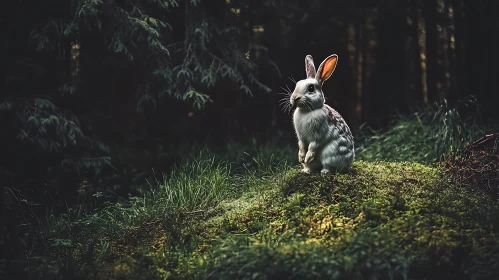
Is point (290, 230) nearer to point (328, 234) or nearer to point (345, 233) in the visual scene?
point (328, 234)

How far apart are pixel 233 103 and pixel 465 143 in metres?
4.60

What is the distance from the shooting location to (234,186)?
5.93m

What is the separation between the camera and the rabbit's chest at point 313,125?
4910 mm

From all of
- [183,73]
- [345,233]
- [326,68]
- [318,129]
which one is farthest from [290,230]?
[183,73]

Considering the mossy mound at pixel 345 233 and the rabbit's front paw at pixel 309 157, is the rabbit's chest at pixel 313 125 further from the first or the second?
the mossy mound at pixel 345 233

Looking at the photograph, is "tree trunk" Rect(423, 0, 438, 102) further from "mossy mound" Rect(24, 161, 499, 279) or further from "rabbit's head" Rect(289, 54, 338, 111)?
"rabbit's head" Rect(289, 54, 338, 111)

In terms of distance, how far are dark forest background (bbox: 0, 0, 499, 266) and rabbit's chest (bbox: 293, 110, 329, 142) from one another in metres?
2.12

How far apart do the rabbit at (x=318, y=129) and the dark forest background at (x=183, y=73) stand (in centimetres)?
211

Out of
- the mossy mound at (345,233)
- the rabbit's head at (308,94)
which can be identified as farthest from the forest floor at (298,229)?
the rabbit's head at (308,94)

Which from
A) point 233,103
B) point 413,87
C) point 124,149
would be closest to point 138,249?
point 124,149

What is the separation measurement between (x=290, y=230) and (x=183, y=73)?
345 centimetres

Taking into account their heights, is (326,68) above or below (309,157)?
above

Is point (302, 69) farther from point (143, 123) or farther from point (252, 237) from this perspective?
point (252, 237)

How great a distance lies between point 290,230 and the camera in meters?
4.29
